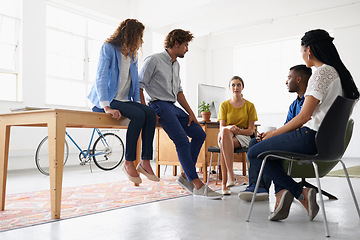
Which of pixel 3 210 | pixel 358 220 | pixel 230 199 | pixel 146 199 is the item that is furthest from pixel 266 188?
pixel 3 210

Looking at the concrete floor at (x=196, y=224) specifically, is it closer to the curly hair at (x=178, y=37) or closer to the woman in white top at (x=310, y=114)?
the woman in white top at (x=310, y=114)

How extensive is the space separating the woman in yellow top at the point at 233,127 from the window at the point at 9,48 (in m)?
4.00

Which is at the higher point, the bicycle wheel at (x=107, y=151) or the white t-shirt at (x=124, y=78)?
the white t-shirt at (x=124, y=78)

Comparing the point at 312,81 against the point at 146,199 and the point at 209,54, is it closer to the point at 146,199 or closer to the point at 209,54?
the point at 146,199

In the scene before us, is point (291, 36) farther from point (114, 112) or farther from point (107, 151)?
point (114, 112)

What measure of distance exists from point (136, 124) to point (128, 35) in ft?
2.37

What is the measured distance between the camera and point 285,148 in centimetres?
188

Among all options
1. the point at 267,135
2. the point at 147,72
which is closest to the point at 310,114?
the point at 267,135

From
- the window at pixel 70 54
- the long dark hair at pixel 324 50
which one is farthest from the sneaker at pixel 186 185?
the window at pixel 70 54

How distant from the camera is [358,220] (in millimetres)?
2029

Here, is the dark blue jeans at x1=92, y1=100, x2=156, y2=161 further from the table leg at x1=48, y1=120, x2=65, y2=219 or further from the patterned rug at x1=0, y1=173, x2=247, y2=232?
the table leg at x1=48, y1=120, x2=65, y2=219

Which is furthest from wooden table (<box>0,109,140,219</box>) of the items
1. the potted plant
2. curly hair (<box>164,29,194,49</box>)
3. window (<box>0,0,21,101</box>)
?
window (<box>0,0,21,101</box>)

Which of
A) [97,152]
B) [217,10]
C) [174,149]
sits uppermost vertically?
[217,10]

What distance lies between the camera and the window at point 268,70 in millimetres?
9344
